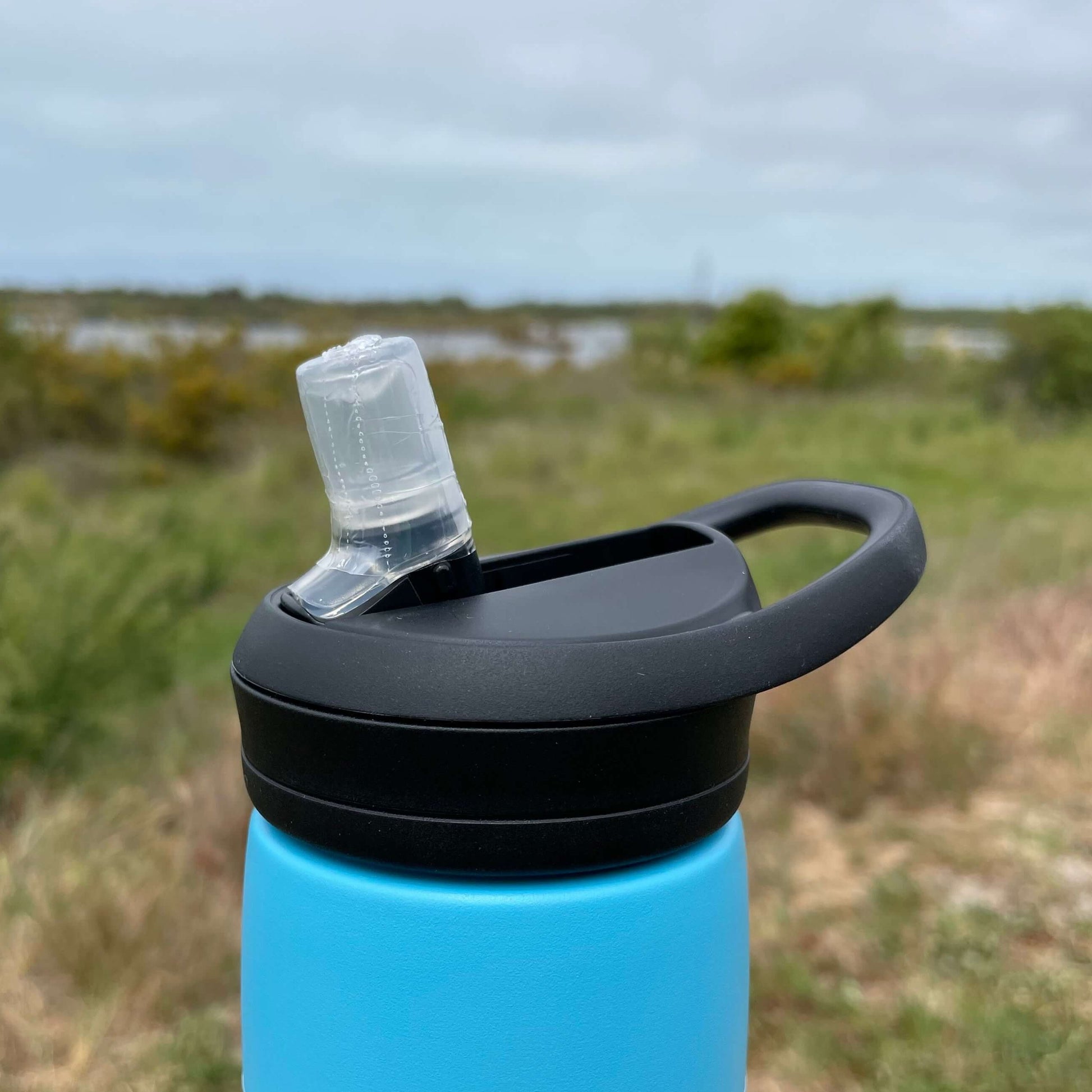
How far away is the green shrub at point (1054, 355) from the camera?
1306 cm

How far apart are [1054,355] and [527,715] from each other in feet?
46.9

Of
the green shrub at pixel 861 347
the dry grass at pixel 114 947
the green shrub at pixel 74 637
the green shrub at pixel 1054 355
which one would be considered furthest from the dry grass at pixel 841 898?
the green shrub at pixel 861 347

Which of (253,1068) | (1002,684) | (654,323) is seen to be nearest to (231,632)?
(1002,684)

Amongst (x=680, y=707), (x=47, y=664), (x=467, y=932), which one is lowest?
(x=47, y=664)

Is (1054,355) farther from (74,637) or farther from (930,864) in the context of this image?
(74,637)

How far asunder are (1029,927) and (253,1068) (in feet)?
5.75

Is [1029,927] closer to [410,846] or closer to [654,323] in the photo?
[410,846]

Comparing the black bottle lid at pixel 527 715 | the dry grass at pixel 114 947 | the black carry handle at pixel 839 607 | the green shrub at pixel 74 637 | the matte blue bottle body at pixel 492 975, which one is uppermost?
the black carry handle at pixel 839 607

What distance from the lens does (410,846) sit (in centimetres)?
78

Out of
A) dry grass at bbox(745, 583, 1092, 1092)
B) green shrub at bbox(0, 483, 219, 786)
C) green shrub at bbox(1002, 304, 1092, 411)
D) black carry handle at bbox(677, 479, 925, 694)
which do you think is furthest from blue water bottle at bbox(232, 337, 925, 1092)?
green shrub at bbox(1002, 304, 1092, 411)

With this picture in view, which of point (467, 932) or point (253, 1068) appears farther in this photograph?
point (253, 1068)

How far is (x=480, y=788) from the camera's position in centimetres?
77

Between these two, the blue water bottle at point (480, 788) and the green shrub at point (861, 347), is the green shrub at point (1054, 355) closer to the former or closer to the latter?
the green shrub at point (861, 347)

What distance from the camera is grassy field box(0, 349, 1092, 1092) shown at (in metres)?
1.85
